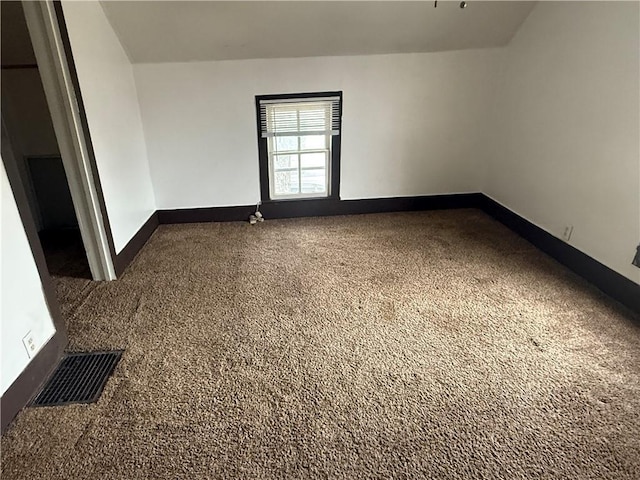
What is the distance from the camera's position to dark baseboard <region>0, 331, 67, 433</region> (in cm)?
154

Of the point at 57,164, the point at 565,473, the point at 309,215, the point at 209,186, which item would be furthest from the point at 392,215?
the point at 57,164

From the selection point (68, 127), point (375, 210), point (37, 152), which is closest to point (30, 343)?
point (68, 127)

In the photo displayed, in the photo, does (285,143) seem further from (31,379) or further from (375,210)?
(31,379)

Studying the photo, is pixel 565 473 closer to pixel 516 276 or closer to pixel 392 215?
pixel 516 276

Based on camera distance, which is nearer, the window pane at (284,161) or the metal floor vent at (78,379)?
the metal floor vent at (78,379)

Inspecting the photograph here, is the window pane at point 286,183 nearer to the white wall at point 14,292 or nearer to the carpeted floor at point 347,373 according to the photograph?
the carpeted floor at point 347,373

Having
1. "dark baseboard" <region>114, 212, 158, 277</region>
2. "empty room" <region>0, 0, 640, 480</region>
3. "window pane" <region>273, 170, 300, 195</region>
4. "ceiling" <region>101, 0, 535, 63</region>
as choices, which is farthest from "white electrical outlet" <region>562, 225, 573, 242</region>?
"dark baseboard" <region>114, 212, 158, 277</region>

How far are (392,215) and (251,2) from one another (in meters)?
2.05

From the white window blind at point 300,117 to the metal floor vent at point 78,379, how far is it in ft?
7.01

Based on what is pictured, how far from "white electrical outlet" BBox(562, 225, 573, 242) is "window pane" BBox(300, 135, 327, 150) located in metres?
1.96

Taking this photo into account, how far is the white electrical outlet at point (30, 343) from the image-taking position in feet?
5.45

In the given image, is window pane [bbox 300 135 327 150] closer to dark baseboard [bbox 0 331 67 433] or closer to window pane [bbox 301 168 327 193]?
window pane [bbox 301 168 327 193]

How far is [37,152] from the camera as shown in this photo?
3.15 m

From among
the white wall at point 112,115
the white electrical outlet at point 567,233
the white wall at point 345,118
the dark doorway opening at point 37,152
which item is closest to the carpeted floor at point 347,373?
the white electrical outlet at point 567,233
